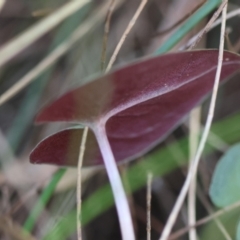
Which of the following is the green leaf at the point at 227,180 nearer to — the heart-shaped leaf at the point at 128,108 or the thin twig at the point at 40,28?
the heart-shaped leaf at the point at 128,108

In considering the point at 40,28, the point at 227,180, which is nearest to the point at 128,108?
the point at 227,180

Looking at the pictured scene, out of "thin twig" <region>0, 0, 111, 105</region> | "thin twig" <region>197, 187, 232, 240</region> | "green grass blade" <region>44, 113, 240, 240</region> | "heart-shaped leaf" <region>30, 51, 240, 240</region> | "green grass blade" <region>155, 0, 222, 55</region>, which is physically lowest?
"thin twig" <region>197, 187, 232, 240</region>

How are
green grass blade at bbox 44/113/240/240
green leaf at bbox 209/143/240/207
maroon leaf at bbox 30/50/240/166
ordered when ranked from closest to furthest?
maroon leaf at bbox 30/50/240/166 < green leaf at bbox 209/143/240/207 < green grass blade at bbox 44/113/240/240

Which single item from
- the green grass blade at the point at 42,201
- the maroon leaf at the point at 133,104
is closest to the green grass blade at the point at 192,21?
the maroon leaf at the point at 133,104

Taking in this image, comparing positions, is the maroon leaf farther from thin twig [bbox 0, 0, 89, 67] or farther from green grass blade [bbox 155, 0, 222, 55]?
thin twig [bbox 0, 0, 89, 67]

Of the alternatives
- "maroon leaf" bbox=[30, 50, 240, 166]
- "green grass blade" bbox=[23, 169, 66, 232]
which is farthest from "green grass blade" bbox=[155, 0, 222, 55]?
"green grass blade" bbox=[23, 169, 66, 232]

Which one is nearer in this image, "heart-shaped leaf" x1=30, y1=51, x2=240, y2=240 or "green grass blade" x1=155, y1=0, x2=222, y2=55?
"heart-shaped leaf" x1=30, y1=51, x2=240, y2=240
